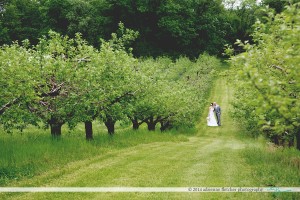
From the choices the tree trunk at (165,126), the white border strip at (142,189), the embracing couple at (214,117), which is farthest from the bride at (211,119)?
the white border strip at (142,189)

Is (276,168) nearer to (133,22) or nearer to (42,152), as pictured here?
(42,152)

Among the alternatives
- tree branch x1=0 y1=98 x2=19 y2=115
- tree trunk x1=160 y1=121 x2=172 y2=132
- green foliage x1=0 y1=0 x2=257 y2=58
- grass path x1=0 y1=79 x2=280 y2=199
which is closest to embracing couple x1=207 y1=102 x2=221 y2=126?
tree trunk x1=160 y1=121 x2=172 y2=132

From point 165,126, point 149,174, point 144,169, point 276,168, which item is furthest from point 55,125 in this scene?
point 165,126

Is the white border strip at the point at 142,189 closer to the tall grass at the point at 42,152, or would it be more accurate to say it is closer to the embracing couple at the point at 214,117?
the tall grass at the point at 42,152

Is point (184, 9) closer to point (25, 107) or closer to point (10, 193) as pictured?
point (25, 107)

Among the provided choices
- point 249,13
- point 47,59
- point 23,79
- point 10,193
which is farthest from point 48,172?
point 249,13

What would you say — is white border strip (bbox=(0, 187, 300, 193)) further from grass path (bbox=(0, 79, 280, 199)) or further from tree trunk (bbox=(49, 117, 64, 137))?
tree trunk (bbox=(49, 117, 64, 137))

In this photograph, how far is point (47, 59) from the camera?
45.5 feet

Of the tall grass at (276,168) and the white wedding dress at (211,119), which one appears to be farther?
the white wedding dress at (211,119)

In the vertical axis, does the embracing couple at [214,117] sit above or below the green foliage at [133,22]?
below

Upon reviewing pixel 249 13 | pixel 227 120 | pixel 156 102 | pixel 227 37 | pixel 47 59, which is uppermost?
pixel 249 13

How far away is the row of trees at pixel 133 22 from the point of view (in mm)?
69438

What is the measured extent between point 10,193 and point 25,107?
5060 millimetres

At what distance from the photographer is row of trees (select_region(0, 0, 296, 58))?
6944 centimetres
